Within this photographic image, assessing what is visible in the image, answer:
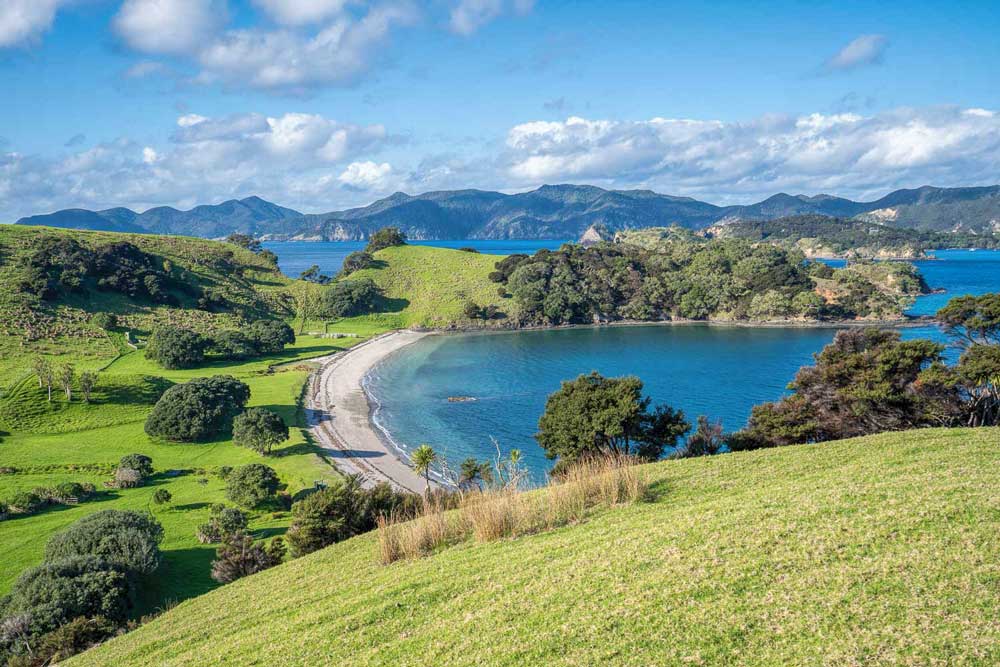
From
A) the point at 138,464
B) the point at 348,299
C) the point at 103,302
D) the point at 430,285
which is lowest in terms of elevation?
the point at 138,464

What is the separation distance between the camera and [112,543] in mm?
25000

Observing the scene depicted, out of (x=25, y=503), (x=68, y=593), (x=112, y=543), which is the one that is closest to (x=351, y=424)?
(x=25, y=503)

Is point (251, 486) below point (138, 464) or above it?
below

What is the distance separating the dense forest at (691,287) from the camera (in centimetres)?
11388

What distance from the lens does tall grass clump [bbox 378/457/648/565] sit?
575 inches

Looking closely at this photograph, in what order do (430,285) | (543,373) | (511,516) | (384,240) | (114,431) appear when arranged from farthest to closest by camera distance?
1. (384,240)
2. (430,285)
3. (543,373)
4. (114,431)
5. (511,516)

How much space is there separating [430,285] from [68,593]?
11123cm

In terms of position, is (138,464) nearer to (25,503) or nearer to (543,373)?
(25,503)

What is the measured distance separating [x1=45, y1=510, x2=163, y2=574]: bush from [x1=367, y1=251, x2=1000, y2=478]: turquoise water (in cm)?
2444

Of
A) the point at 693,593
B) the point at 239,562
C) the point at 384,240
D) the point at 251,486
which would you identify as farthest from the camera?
the point at 384,240

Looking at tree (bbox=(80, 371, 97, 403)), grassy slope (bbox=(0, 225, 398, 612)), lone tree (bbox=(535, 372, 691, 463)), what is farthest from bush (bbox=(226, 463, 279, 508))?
tree (bbox=(80, 371, 97, 403))

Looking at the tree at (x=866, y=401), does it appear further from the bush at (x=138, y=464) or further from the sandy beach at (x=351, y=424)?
the bush at (x=138, y=464)

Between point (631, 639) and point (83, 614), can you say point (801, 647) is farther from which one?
point (83, 614)

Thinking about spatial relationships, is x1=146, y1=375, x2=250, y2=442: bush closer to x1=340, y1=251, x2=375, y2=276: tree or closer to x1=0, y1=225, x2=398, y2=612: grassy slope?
x1=0, y1=225, x2=398, y2=612: grassy slope
